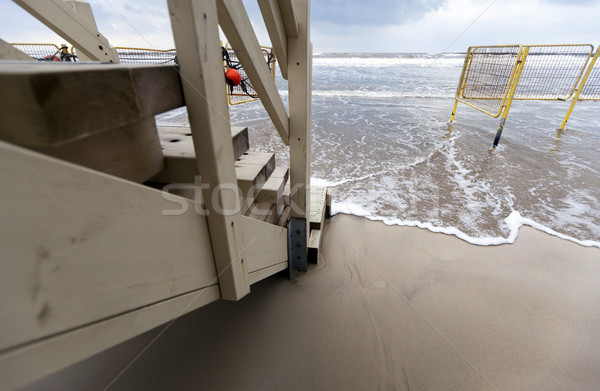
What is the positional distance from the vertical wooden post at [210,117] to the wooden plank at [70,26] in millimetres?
2286

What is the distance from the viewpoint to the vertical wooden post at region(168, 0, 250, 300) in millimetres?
631

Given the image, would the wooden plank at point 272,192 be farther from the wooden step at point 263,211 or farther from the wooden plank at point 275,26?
the wooden plank at point 275,26

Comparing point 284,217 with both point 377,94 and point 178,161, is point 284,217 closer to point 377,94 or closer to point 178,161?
point 178,161

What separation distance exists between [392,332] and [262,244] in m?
1.19

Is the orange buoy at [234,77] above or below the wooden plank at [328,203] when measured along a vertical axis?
above

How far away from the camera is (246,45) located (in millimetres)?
941

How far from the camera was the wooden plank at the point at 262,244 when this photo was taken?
1.22 metres

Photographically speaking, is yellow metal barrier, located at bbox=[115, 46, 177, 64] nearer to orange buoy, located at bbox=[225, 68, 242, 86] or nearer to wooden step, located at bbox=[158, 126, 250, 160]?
orange buoy, located at bbox=[225, 68, 242, 86]

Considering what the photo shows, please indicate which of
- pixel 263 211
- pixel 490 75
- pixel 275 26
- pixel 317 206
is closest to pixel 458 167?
pixel 317 206

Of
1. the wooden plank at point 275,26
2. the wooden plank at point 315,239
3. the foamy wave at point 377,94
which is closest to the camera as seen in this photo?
the wooden plank at point 275,26

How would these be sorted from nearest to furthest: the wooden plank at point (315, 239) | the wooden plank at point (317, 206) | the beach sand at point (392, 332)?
1. the beach sand at point (392, 332)
2. the wooden plank at point (315, 239)
3. the wooden plank at point (317, 206)

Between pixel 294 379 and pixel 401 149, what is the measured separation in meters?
5.07

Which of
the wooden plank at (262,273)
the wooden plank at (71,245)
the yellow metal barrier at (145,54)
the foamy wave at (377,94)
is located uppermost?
the yellow metal barrier at (145,54)

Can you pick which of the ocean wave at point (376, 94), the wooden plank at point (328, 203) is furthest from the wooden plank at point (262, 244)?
the ocean wave at point (376, 94)
